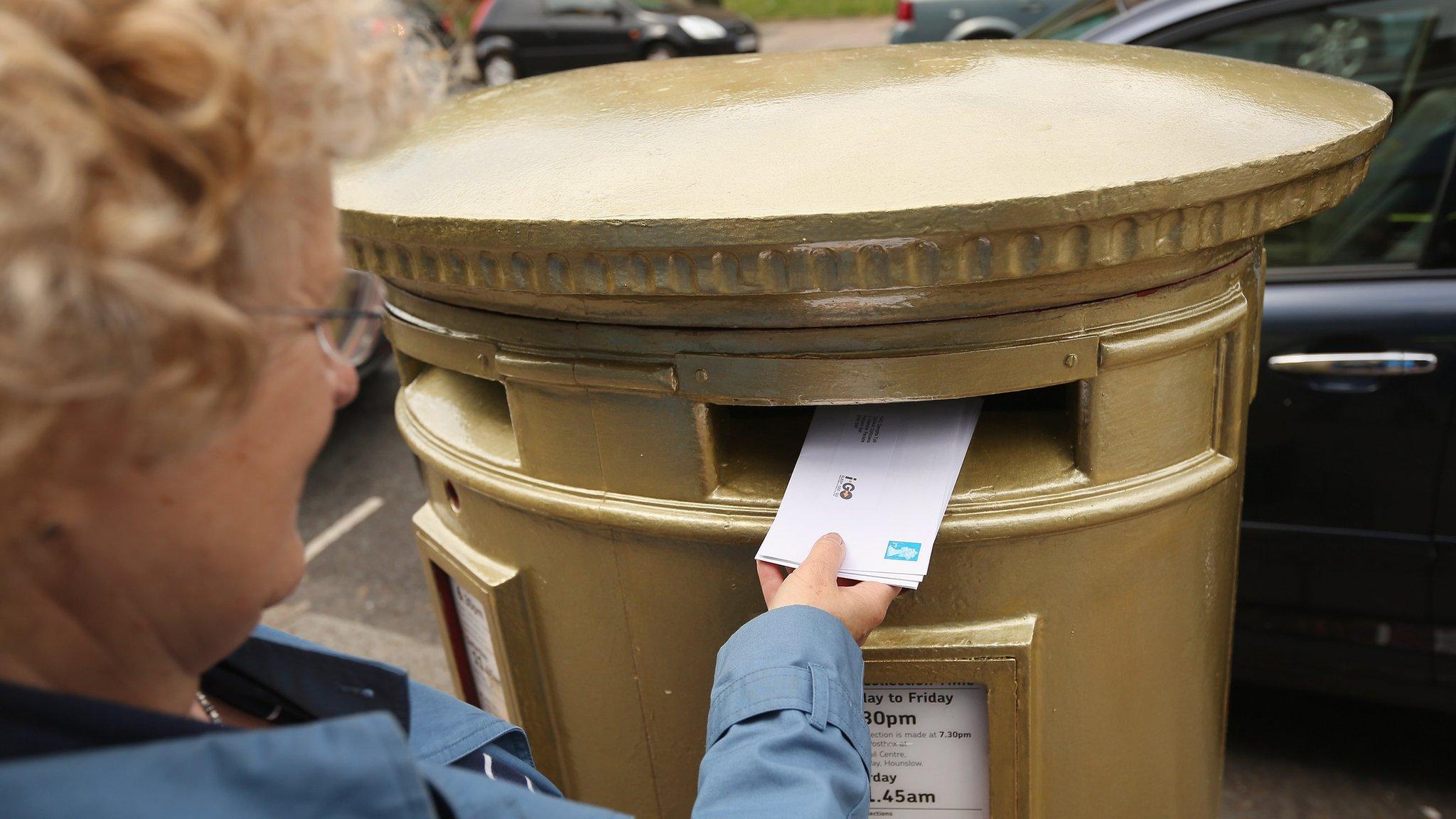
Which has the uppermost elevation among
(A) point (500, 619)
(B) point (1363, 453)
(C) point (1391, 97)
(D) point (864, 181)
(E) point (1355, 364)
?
(D) point (864, 181)

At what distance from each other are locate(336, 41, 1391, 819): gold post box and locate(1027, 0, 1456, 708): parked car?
0.87 meters

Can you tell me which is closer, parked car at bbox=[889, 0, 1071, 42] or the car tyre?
parked car at bbox=[889, 0, 1071, 42]

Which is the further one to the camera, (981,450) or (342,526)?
(342,526)

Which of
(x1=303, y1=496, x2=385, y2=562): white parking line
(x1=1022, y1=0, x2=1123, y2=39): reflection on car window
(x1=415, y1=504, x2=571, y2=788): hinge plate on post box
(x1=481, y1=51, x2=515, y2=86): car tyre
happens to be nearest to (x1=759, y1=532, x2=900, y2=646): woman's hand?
(x1=415, y1=504, x2=571, y2=788): hinge plate on post box

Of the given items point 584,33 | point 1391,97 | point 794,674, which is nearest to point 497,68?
point 584,33

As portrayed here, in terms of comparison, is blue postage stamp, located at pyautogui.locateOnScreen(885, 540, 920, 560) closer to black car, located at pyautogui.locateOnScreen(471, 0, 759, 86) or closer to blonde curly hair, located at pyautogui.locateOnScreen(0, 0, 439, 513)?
blonde curly hair, located at pyautogui.locateOnScreen(0, 0, 439, 513)

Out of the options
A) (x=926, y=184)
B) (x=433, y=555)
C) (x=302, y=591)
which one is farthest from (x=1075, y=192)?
(x=302, y=591)

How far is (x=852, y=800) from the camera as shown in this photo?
2.93 feet

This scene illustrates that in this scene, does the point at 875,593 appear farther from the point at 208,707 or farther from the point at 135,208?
the point at 135,208

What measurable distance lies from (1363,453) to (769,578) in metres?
1.49

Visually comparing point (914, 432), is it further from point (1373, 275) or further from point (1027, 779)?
point (1373, 275)

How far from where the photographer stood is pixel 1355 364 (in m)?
2.03

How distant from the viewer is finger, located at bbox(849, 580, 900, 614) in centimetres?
103

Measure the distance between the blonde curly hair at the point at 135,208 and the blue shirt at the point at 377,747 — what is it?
149 millimetres
